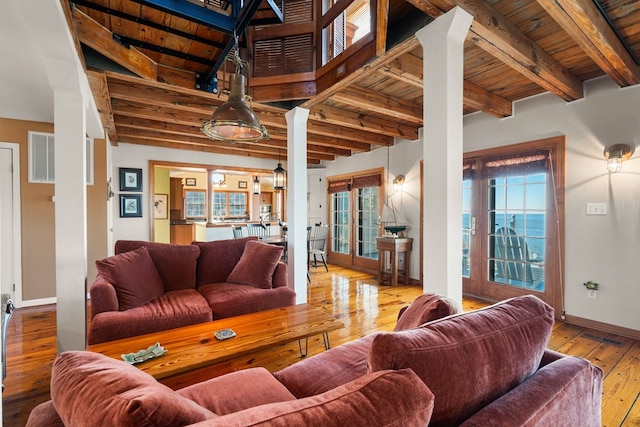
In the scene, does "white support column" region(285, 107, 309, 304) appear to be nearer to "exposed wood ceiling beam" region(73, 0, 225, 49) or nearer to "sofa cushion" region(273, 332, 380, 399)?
"exposed wood ceiling beam" region(73, 0, 225, 49)

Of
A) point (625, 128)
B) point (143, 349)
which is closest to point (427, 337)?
point (143, 349)

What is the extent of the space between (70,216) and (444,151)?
2.71 meters

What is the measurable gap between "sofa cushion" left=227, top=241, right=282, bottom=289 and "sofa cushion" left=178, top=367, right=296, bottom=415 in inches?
62.0

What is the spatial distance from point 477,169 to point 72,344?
455cm

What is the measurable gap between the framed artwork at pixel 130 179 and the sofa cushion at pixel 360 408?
18.0 ft

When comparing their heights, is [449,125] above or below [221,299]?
above

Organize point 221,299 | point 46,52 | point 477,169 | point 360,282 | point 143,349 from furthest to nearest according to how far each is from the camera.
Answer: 1. point 360,282
2. point 477,169
3. point 221,299
4. point 46,52
5. point 143,349

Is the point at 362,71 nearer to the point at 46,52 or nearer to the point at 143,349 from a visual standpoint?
the point at 46,52

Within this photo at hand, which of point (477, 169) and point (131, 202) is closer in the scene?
point (477, 169)

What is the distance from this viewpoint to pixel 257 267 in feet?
9.80

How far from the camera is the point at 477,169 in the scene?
3.94 metres

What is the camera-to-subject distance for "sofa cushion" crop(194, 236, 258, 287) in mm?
3083

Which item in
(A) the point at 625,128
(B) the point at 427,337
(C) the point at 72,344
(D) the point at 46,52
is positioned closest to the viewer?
(B) the point at 427,337

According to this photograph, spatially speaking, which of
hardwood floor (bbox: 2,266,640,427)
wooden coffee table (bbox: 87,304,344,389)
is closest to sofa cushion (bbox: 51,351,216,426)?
wooden coffee table (bbox: 87,304,344,389)
